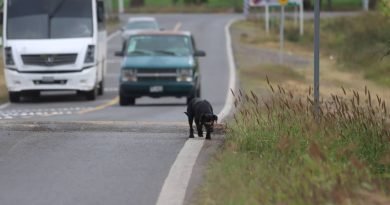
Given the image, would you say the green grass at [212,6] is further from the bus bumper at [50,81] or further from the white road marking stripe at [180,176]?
the white road marking stripe at [180,176]

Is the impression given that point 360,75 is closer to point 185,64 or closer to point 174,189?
point 185,64

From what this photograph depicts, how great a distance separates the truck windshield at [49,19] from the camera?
2764 cm

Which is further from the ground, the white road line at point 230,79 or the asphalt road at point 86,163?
the asphalt road at point 86,163

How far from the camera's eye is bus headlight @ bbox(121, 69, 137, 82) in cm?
2589

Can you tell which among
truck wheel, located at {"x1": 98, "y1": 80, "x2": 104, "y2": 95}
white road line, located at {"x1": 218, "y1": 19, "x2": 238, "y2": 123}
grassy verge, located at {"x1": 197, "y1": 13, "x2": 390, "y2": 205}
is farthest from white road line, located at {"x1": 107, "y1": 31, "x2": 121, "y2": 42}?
grassy verge, located at {"x1": 197, "y1": 13, "x2": 390, "y2": 205}

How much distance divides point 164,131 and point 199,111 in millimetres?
1570

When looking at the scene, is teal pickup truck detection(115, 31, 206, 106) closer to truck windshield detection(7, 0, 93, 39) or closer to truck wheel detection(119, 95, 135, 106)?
truck wheel detection(119, 95, 135, 106)

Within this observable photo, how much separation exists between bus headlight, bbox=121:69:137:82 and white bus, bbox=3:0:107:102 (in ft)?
7.12

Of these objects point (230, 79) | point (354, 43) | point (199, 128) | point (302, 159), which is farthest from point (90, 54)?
point (354, 43)

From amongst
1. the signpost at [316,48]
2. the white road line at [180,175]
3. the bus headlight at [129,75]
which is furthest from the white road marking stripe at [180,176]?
the bus headlight at [129,75]

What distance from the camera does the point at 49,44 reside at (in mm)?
27641

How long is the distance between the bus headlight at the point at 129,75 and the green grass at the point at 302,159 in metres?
13.2

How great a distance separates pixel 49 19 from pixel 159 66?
3801mm

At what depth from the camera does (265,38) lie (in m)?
58.7
